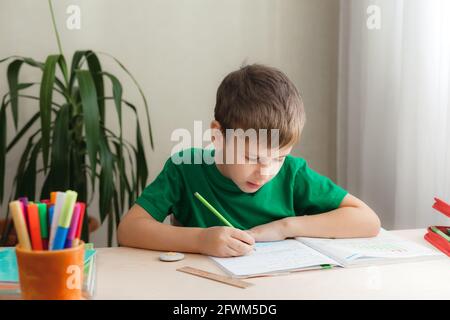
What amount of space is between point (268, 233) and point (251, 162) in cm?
16

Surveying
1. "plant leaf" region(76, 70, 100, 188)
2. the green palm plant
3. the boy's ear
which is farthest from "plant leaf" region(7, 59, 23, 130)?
the boy's ear

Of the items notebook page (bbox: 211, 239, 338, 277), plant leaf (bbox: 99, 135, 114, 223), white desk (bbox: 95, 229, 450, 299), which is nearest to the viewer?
white desk (bbox: 95, 229, 450, 299)

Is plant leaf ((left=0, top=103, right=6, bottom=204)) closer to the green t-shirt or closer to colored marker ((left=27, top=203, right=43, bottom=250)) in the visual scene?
the green t-shirt

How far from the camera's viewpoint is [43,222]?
0.76 meters

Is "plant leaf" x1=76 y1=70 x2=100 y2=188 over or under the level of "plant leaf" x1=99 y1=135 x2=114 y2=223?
over

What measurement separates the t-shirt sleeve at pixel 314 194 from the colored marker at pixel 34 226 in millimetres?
751

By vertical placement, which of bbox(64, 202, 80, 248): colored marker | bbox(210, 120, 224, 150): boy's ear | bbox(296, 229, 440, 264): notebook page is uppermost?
bbox(210, 120, 224, 150): boy's ear

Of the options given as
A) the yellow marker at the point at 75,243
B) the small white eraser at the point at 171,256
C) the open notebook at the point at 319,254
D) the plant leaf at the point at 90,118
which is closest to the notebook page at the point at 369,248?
the open notebook at the point at 319,254

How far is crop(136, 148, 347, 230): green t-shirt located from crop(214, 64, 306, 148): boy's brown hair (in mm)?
153

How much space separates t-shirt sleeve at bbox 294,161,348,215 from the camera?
4.46 ft

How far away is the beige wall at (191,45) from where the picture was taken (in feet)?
7.29

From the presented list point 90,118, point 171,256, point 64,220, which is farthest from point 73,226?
point 90,118

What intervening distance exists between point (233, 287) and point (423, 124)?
1.13m
